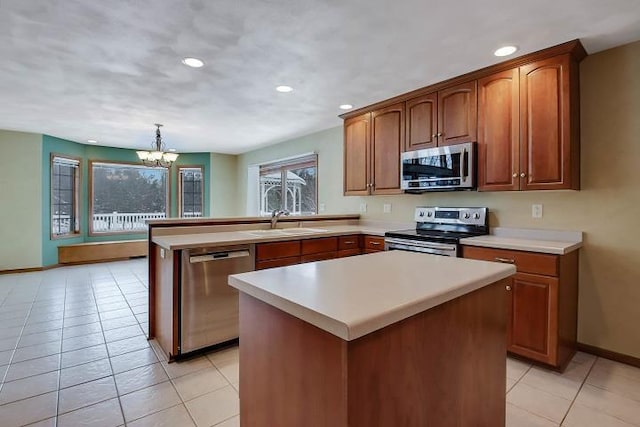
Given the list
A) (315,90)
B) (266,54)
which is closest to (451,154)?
(315,90)

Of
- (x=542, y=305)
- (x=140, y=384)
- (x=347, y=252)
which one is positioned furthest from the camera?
(x=347, y=252)

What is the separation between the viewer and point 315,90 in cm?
337

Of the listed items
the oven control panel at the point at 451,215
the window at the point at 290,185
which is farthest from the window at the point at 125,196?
the oven control panel at the point at 451,215

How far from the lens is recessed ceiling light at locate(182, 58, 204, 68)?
2656 mm

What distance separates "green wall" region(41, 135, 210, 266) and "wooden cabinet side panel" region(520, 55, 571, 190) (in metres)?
6.54

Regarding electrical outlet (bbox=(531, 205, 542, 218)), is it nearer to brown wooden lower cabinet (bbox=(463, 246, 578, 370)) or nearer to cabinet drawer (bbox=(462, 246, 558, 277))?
brown wooden lower cabinet (bbox=(463, 246, 578, 370))

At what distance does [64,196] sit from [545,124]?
7.59m

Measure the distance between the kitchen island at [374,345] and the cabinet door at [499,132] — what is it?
1586mm

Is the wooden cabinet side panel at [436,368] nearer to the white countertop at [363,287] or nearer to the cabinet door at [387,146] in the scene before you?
the white countertop at [363,287]

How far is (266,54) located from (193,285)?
1900 millimetres

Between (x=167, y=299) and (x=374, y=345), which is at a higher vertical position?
(x=374, y=345)

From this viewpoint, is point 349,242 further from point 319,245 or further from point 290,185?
point 290,185

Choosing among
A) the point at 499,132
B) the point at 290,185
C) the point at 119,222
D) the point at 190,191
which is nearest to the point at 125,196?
the point at 119,222

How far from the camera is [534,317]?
2.34m
